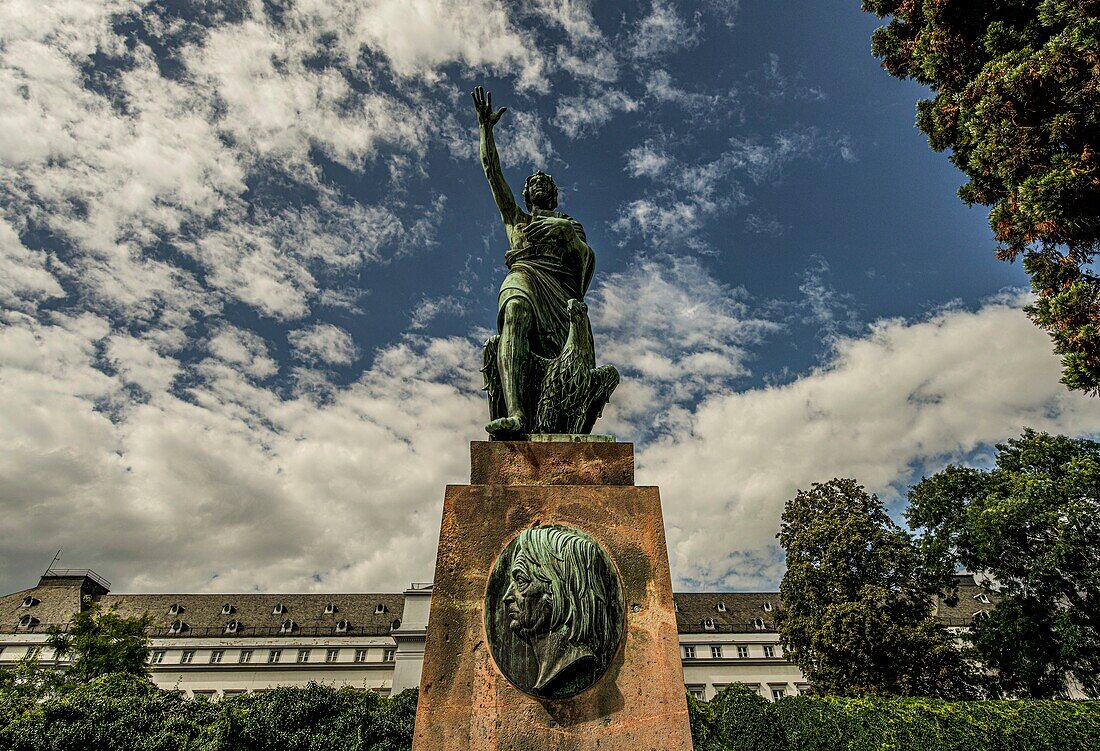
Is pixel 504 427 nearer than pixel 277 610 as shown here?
Yes

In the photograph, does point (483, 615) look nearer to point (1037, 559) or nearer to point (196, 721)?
point (196, 721)

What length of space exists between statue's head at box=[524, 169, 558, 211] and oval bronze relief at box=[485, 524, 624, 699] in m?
3.32

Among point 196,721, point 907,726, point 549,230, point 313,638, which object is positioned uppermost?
point 313,638

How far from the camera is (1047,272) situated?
9281mm

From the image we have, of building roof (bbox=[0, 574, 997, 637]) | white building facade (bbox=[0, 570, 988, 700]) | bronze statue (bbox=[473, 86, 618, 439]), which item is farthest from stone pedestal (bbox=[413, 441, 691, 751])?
building roof (bbox=[0, 574, 997, 637])

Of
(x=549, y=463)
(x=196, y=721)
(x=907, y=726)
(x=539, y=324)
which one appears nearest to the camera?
(x=549, y=463)

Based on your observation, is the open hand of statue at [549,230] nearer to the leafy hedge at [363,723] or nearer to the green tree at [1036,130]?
the green tree at [1036,130]

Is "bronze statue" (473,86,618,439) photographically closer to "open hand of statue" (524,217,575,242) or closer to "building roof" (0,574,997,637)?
"open hand of statue" (524,217,575,242)

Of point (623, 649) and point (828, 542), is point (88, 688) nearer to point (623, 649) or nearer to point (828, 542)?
point (623, 649)

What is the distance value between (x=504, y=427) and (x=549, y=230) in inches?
76.6

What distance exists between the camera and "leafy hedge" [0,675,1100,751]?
571 inches

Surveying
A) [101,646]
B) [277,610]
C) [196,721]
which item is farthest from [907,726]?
[277,610]

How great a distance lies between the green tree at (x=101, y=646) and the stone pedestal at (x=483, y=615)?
110ft

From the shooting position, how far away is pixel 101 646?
28.6m
